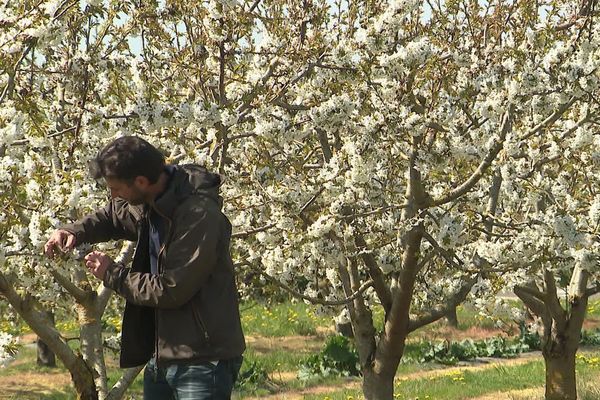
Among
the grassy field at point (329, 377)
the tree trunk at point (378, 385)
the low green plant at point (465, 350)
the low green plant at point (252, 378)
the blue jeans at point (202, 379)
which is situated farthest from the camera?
the low green plant at point (465, 350)

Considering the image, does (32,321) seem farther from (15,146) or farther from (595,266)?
(595,266)

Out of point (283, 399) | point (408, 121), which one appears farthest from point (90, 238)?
point (283, 399)

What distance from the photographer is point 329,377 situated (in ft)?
49.3

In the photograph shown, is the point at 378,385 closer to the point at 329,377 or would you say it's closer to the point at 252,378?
the point at 252,378

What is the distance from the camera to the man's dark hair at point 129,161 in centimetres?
361

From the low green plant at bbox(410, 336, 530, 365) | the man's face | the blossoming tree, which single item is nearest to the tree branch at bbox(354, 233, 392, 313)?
the blossoming tree

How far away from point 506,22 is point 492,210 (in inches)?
69.1

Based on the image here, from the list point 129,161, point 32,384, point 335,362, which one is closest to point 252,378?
point 335,362

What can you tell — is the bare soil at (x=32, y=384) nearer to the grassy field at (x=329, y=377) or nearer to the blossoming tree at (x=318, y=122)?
the grassy field at (x=329, y=377)

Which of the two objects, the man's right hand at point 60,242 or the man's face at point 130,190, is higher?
the man's face at point 130,190

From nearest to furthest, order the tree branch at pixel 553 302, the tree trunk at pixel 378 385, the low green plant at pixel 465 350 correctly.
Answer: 1. the tree trunk at pixel 378 385
2. the tree branch at pixel 553 302
3. the low green plant at pixel 465 350

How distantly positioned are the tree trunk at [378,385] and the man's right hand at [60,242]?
15.9ft

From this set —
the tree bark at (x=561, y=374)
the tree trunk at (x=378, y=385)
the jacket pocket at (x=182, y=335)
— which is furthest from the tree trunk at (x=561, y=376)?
the jacket pocket at (x=182, y=335)

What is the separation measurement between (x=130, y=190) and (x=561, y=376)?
7841 millimetres
